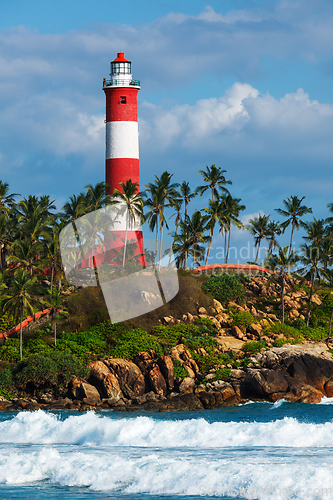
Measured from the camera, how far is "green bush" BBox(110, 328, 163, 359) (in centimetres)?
3725

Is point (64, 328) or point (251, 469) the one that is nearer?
point (251, 469)

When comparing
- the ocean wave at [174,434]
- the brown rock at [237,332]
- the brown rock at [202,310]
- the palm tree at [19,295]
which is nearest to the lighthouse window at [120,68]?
the palm tree at [19,295]

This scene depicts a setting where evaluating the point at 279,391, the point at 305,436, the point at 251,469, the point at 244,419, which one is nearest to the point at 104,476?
the point at 251,469

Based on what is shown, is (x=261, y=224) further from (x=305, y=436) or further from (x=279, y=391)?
(x=305, y=436)

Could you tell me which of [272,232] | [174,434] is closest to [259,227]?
[272,232]

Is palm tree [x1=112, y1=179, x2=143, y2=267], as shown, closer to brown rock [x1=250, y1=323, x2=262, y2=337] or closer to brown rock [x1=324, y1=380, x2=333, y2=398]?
brown rock [x1=250, y1=323, x2=262, y2=337]

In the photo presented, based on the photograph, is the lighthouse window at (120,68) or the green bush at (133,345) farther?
the lighthouse window at (120,68)

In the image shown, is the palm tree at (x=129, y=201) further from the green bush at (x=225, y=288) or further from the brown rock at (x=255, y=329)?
the brown rock at (x=255, y=329)

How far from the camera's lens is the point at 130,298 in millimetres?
42531

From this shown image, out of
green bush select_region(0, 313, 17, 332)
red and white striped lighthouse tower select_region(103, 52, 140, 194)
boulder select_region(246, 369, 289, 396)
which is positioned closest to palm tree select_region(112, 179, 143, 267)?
red and white striped lighthouse tower select_region(103, 52, 140, 194)

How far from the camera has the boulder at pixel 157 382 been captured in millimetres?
34719

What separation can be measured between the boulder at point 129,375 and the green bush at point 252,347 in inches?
315

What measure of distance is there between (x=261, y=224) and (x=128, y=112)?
66.8ft

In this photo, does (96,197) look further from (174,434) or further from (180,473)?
(180,473)
